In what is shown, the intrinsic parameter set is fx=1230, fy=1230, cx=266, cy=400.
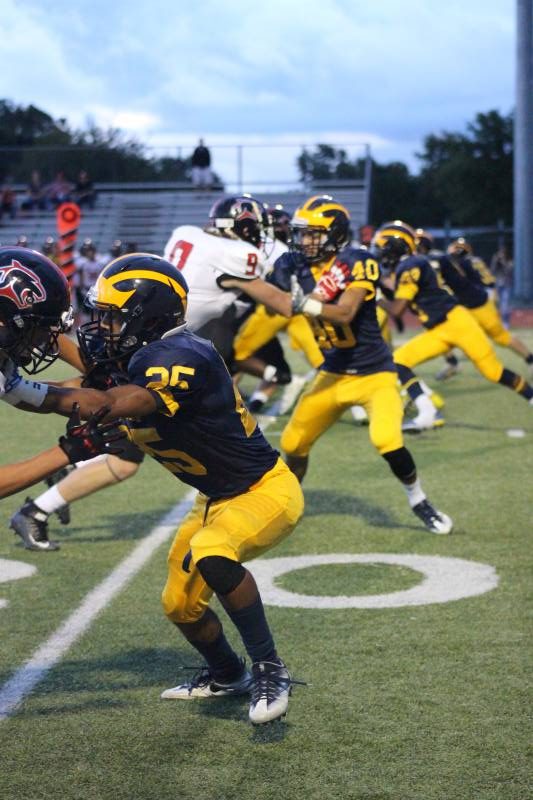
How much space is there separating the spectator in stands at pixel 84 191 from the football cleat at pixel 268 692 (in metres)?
24.8

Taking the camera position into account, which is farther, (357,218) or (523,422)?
(357,218)

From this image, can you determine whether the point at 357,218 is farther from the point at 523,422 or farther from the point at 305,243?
the point at 305,243

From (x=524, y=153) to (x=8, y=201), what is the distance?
39.3 ft

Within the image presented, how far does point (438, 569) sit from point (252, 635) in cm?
212

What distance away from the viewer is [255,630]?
149 inches

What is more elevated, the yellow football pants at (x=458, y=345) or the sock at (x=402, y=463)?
the yellow football pants at (x=458, y=345)

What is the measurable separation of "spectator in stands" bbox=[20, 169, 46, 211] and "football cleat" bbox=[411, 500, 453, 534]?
23.5 metres

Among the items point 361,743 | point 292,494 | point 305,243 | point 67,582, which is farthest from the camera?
point 305,243

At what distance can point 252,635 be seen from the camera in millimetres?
3787

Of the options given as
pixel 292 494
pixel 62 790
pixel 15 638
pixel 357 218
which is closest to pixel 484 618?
pixel 292 494

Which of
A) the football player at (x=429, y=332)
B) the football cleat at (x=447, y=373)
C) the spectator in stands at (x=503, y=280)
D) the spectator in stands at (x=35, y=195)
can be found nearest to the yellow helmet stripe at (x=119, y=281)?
the football player at (x=429, y=332)

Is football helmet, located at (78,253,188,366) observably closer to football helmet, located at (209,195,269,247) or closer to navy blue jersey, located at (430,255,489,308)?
football helmet, located at (209,195,269,247)

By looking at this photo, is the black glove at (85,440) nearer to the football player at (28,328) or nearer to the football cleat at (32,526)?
the football player at (28,328)

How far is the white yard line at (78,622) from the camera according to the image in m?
4.07
